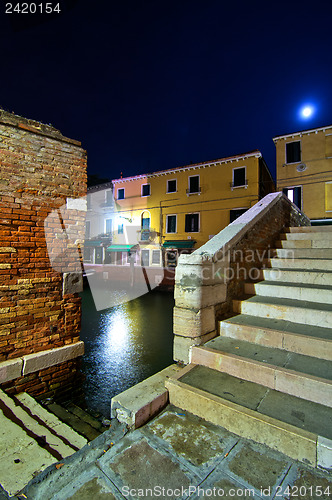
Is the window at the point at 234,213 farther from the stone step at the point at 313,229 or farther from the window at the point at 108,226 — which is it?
the window at the point at 108,226

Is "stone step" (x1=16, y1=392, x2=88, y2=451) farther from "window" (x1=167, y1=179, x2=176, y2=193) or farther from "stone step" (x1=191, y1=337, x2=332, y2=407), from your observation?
"window" (x1=167, y1=179, x2=176, y2=193)

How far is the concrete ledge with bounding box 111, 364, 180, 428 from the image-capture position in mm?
2201

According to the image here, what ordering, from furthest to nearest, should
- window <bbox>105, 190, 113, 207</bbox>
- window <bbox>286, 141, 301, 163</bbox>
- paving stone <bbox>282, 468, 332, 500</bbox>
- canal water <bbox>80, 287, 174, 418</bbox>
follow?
window <bbox>105, 190, 113, 207</bbox> < window <bbox>286, 141, 301, 163</bbox> < canal water <bbox>80, 287, 174, 418</bbox> < paving stone <bbox>282, 468, 332, 500</bbox>

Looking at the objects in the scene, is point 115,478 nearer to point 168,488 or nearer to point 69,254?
point 168,488

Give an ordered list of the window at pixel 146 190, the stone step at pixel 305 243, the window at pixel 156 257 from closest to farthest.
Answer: the stone step at pixel 305 243 < the window at pixel 156 257 < the window at pixel 146 190

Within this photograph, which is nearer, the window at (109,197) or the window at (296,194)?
the window at (296,194)

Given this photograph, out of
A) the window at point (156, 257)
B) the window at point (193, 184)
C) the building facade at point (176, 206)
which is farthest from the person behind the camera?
the window at point (156, 257)

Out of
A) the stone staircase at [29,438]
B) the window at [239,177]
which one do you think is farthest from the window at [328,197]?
the stone staircase at [29,438]

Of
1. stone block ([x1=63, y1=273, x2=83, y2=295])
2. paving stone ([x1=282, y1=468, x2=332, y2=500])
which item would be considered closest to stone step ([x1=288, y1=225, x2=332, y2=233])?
paving stone ([x1=282, y1=468, x2=332, y2=500])

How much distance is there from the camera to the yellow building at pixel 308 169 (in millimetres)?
16594

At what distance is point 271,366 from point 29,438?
270cm

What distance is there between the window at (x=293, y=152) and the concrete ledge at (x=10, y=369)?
2061cm

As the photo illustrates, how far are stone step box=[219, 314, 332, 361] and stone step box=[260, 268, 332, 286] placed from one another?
1.16m

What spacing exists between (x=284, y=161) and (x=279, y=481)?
20.5m
